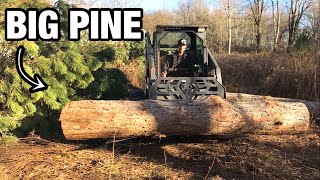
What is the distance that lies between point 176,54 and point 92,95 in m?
2.09

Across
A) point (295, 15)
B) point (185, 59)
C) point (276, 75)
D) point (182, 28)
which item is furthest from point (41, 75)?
point (295, 15)

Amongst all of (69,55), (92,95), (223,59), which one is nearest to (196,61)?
(92,95)

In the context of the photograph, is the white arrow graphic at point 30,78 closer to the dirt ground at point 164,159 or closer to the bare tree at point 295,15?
the dirt ground at point 164,159

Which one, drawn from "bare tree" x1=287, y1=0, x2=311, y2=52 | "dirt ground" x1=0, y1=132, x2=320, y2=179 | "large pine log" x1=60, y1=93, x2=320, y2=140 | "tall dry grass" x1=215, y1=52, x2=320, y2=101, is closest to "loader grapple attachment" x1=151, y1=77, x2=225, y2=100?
"dirt ground" x1=0, y1=132, x2=320, y2=179

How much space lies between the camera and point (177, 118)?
499cm

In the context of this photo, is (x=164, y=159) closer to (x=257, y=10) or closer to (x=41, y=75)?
(x=41, y=75)

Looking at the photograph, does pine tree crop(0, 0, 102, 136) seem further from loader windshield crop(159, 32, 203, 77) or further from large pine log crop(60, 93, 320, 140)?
loader windshield crop(159, 32, 203, 77)

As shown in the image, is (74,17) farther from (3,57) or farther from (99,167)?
(99,167)

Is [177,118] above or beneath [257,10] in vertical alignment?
beneath

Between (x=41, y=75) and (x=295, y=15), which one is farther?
(x=295, y=15)

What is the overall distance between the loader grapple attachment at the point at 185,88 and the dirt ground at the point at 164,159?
2.47 ft

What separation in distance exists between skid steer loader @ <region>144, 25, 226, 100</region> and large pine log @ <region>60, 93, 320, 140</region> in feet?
→ 3.42

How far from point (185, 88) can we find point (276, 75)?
635 cm

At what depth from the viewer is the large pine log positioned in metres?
4.77
